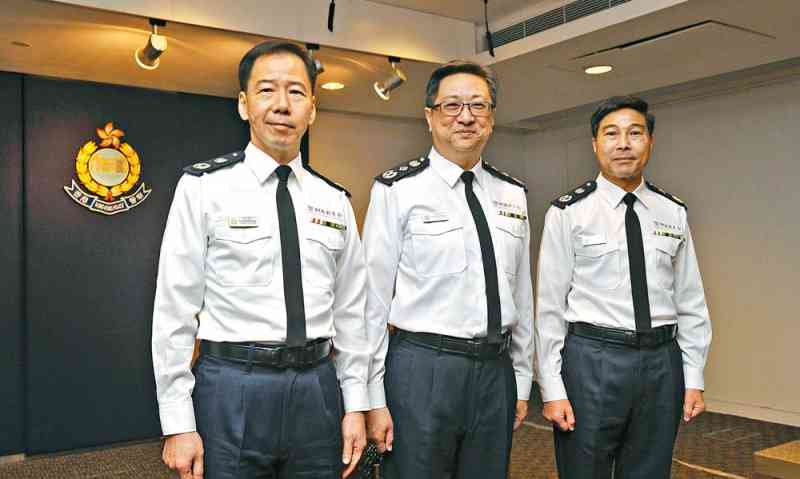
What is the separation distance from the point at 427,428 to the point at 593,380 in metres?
0.68

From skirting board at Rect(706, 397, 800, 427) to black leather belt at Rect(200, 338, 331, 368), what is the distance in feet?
15.6

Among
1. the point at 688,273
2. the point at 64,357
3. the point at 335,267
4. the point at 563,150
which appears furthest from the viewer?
the point at 563,150

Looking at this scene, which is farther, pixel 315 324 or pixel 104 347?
pixel 104 347

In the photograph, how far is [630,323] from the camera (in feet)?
7.98

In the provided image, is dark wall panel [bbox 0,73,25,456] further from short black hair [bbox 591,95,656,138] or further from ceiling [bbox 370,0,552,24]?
short black hair [bbox 591,95,656,138]

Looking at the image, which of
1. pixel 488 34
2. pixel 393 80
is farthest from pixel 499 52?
pixel 393 80

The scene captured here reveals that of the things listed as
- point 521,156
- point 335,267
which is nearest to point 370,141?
point 521,156

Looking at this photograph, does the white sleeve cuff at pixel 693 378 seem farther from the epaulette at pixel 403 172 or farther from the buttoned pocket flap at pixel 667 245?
the epaulette at pixel 403 172

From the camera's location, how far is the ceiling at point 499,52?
376cm

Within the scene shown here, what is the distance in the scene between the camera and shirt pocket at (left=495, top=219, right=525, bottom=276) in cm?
222

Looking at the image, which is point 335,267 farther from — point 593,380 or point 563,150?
point 563,150

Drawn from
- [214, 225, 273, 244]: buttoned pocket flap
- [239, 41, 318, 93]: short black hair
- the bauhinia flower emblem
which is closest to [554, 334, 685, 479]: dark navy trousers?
[214, 225, 273, 244]: buttoned pocket flap

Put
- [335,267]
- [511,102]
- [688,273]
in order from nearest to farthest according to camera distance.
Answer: [335,267] → [688,273] → [511,102]

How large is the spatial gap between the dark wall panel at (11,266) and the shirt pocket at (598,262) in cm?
390
